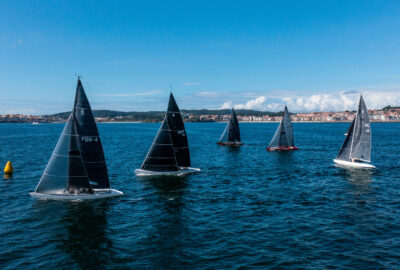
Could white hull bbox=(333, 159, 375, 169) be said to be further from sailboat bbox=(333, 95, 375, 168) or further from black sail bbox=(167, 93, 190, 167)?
black sail bbox=(167, 93, 190, 167)

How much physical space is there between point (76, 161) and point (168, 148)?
14.5 m

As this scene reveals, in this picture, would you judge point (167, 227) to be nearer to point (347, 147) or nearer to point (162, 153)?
point (162, 153)

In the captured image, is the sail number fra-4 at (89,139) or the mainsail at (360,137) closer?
the sail number fra-4 at (89,139)

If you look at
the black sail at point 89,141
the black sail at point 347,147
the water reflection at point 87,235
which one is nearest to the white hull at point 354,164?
the black sail at point 347,147

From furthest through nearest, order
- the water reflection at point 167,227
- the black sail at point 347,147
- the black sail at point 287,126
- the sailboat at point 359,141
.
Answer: the black sail at point 287,126 < the black sail at point 347,147 < the sailboat at point 359,141 < the water reflection at point 167,227

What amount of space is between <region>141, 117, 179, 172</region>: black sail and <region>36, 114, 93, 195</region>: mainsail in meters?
13.2

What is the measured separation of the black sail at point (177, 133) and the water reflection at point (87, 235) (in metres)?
15.8

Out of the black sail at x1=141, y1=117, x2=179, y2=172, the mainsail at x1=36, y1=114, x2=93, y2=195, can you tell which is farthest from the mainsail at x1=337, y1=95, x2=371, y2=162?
the mainsail at x1=36, y1=114, x2=93, y2=195

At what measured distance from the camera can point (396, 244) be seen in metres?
19.4

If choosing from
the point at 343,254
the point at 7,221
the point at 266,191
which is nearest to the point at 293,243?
the point at 343,254

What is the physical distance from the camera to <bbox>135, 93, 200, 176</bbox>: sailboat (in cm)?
3925

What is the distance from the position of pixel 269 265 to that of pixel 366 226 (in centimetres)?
1065

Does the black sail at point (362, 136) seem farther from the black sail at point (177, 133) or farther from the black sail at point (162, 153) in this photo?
the black sail at point (162, 153)

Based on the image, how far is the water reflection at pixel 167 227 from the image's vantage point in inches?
692
